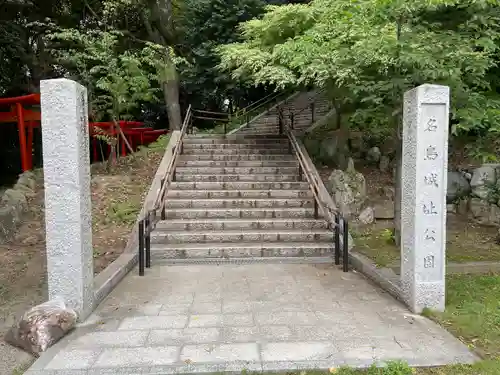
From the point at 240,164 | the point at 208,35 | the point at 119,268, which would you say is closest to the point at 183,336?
the point at 119,268

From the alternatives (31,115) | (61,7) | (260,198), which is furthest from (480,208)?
(61,7)

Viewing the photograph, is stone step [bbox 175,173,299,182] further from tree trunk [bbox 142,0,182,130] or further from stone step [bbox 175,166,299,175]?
tree trunk [bbox 142,0,182,130]

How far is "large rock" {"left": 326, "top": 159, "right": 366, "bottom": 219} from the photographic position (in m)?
8.50

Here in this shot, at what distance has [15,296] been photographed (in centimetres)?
543

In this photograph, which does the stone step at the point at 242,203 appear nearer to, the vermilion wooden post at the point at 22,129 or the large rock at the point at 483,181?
the large rock at the point at 483,181

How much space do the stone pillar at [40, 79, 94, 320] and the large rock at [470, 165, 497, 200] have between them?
791 centimetres

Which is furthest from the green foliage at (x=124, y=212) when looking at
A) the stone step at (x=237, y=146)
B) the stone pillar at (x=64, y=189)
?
the stone pillar at (x=64, y=189)

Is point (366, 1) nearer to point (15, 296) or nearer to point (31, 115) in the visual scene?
point (15, 296)

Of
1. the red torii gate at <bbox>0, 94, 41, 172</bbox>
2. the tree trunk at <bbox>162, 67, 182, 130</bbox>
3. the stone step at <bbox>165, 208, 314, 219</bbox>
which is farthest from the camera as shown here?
the tree trunk at <bbox>162, 67, 182, 130</bbox>

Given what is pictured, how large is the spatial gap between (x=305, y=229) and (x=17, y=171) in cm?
1809

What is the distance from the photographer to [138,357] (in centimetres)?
345

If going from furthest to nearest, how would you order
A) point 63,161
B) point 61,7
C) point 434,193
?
point 61,7
point 434,193
point 63,161

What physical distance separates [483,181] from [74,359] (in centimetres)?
842

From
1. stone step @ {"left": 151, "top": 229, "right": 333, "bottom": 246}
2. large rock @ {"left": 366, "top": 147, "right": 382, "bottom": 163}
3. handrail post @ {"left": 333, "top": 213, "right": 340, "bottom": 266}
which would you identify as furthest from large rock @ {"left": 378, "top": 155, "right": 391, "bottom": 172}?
handrail post @ {"left": 333, "top": 213, "right": 340, "bottom": 266}
